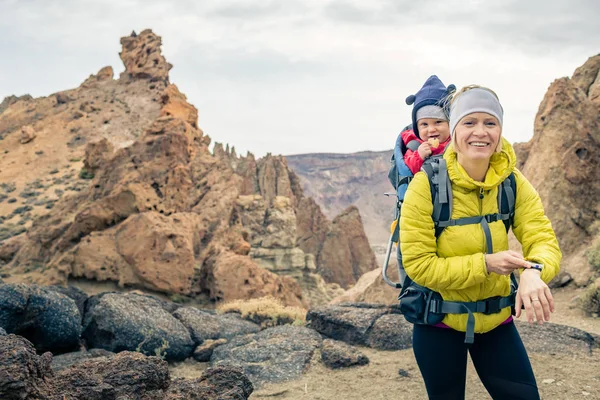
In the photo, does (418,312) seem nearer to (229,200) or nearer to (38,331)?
(38,331)

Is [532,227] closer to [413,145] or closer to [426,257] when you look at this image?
[426,257]

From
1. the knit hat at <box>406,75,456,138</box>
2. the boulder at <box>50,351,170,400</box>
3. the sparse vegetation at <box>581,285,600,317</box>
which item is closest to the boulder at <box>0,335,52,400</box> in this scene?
the boulder at <box>50,351,170,400</box>

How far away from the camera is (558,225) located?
430 inches

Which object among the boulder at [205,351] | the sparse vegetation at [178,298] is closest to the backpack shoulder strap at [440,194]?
the boulder at [205,351]

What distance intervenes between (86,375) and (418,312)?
7.19 feet

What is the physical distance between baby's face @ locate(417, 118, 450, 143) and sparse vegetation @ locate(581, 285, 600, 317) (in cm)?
664

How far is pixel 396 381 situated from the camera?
5535mm

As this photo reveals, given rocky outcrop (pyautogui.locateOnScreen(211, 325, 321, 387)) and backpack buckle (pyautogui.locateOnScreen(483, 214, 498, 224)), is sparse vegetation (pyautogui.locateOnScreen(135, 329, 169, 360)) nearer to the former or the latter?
rocky outcrop (pyautogui.locateOnScreen(211, 325, 321, 387))

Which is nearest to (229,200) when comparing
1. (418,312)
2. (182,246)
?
(182,246)

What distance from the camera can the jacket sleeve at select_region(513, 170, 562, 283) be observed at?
2.31 m

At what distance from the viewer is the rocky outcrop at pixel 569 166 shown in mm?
10742

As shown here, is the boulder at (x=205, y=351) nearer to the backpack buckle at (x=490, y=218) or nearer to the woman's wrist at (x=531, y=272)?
the backpack buckle at (x=490, y=218)

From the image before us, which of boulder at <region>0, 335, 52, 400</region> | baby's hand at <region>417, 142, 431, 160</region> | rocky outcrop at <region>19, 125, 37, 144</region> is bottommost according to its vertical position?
boulder at <region>0, 335, 52, 400</region>

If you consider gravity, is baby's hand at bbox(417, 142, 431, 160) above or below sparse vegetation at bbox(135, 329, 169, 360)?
above
